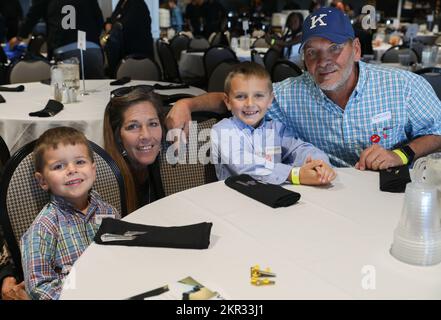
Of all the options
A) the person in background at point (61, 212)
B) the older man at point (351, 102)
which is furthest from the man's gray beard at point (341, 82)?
the person in background at point (61, 212)

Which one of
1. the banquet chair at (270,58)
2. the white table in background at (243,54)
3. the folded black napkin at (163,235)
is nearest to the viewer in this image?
the folded black napkin at (163,235)

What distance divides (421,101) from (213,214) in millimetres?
1238

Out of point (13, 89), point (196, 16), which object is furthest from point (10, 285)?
point (196, 16)

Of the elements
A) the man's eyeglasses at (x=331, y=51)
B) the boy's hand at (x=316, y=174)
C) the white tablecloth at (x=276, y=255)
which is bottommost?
the white tablecloth at (x=276, y=255)

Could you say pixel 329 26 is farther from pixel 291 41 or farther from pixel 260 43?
pixel 260 43

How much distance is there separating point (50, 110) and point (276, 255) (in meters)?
2.16

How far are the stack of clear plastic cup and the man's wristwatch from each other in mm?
886

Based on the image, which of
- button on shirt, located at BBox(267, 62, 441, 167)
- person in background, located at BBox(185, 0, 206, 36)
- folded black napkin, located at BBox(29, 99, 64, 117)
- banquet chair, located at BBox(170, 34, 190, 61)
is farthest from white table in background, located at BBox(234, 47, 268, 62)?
person in background, located at BBox(185, 0, 206, 36)

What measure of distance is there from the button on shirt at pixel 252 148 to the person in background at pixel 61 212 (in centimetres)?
58

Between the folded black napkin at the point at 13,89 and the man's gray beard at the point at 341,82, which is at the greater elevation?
the man's gray beard at the point at 341,82

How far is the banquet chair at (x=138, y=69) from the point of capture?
5.16 m

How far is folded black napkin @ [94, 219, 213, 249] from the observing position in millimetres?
1396

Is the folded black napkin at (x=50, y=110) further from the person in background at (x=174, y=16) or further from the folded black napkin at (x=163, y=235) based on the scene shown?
the person in background at (x=174, y=16)

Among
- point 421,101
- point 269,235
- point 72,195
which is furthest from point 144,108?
point 421,101
